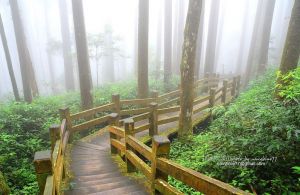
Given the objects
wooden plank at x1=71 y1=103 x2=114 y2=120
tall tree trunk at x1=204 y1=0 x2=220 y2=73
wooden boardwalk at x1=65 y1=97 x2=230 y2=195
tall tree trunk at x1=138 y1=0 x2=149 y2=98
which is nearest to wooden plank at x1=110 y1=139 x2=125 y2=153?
wooden boardwalk at x1=65 y1=97 x2=230 y2=195

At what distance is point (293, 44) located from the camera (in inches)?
298

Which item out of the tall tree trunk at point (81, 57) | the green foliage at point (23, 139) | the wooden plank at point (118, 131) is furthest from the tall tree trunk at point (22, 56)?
the wooden plank at point (118, 131)

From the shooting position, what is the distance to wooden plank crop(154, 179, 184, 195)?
3713mm

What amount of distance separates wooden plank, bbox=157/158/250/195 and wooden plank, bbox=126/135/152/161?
1.58 ft

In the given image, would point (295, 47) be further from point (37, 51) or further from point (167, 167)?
point (37, 51)

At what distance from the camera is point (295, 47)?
298 inches

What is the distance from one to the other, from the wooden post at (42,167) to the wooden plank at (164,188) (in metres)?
1.87

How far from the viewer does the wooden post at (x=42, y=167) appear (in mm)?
3145

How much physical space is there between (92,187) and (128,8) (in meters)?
62.7

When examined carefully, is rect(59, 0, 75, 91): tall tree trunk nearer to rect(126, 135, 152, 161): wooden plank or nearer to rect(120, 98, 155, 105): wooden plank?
rect(120, 98, 155, 105): wooden plank

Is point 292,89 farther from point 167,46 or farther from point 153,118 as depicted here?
point 167,46

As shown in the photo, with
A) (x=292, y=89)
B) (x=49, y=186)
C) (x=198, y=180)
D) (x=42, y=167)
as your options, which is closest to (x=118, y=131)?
(x=42, y=167)

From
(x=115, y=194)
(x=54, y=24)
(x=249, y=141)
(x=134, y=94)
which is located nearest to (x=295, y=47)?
(x=249, y=141)

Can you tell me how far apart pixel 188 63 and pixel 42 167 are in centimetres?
583
